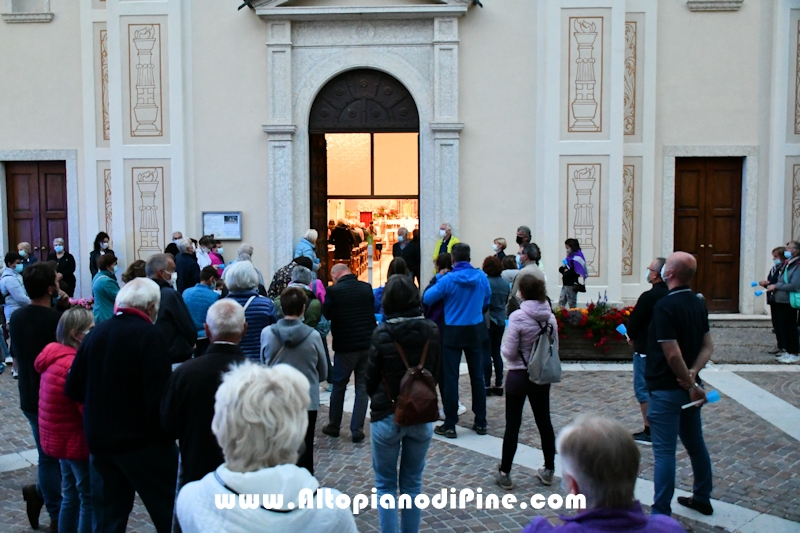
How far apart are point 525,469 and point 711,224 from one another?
9217 millimetres

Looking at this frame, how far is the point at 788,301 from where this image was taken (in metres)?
9.95

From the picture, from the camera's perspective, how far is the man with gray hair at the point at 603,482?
220 centimetres

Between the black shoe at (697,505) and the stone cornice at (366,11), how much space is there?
993cm

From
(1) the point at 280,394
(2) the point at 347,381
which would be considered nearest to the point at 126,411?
(1) the point at 280,394

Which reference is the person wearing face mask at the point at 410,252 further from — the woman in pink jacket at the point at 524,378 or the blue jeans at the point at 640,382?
the woman in pink jacket at the point at 524,378

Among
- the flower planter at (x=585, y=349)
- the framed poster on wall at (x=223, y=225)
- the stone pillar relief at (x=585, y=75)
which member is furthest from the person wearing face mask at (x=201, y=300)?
the stone pillar relief at (x=585, y=75)

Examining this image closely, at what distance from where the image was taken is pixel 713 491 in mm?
5535

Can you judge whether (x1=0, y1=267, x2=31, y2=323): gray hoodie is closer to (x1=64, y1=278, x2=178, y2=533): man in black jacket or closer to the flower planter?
(x1=64, y1=278, x2=178, y2=533): man in black jacket

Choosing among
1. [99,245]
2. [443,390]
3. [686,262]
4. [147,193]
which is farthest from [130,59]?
[686,262]

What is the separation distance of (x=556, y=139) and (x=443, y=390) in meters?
7.12

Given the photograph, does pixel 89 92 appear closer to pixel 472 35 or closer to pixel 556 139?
pixel 472 35

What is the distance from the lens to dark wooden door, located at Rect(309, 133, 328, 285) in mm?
13867

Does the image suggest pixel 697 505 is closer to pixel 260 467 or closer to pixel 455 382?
pixel 455 382

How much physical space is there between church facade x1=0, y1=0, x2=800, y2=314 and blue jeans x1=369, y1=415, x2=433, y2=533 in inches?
346
